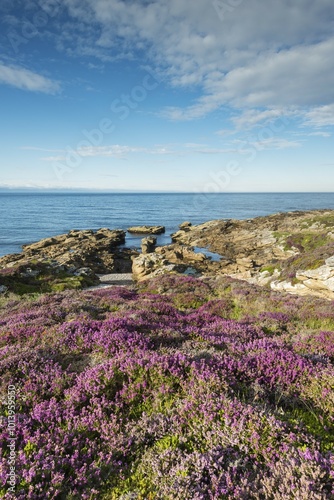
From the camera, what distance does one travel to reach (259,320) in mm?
10406

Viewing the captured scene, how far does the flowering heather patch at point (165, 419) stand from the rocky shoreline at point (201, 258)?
557 inches

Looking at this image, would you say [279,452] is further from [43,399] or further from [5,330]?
[5,330]

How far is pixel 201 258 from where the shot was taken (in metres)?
43.4

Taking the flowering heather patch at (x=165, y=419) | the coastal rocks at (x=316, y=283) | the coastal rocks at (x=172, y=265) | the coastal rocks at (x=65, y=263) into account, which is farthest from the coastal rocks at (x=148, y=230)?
the flowering heather patch at (x=165, y=419)

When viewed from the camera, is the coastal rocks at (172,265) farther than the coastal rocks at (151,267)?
Yes

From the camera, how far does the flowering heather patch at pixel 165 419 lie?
2.91m

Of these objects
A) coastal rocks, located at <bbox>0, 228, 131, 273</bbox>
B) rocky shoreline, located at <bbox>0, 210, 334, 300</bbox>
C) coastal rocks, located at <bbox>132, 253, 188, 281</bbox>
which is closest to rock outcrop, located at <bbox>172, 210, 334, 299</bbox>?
rocky shoreline, located at <bbox>0, 210, 334, 300</bbox>

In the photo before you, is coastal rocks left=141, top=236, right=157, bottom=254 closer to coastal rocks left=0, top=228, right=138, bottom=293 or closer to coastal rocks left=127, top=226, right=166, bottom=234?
coastal rocks left=0, top=228, right=138, bottom=293

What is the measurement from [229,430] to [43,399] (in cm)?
302

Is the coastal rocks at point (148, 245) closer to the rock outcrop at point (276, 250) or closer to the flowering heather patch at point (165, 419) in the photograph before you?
the rock outcrop at point (276, 250)

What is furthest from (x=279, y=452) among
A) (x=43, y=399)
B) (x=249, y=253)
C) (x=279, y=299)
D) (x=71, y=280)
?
(x=249, y=253)

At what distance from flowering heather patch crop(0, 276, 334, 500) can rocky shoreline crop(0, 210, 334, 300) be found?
14.1 metres

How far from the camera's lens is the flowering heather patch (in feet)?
9.55

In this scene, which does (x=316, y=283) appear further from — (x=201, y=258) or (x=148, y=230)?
(x=148, y=230)
